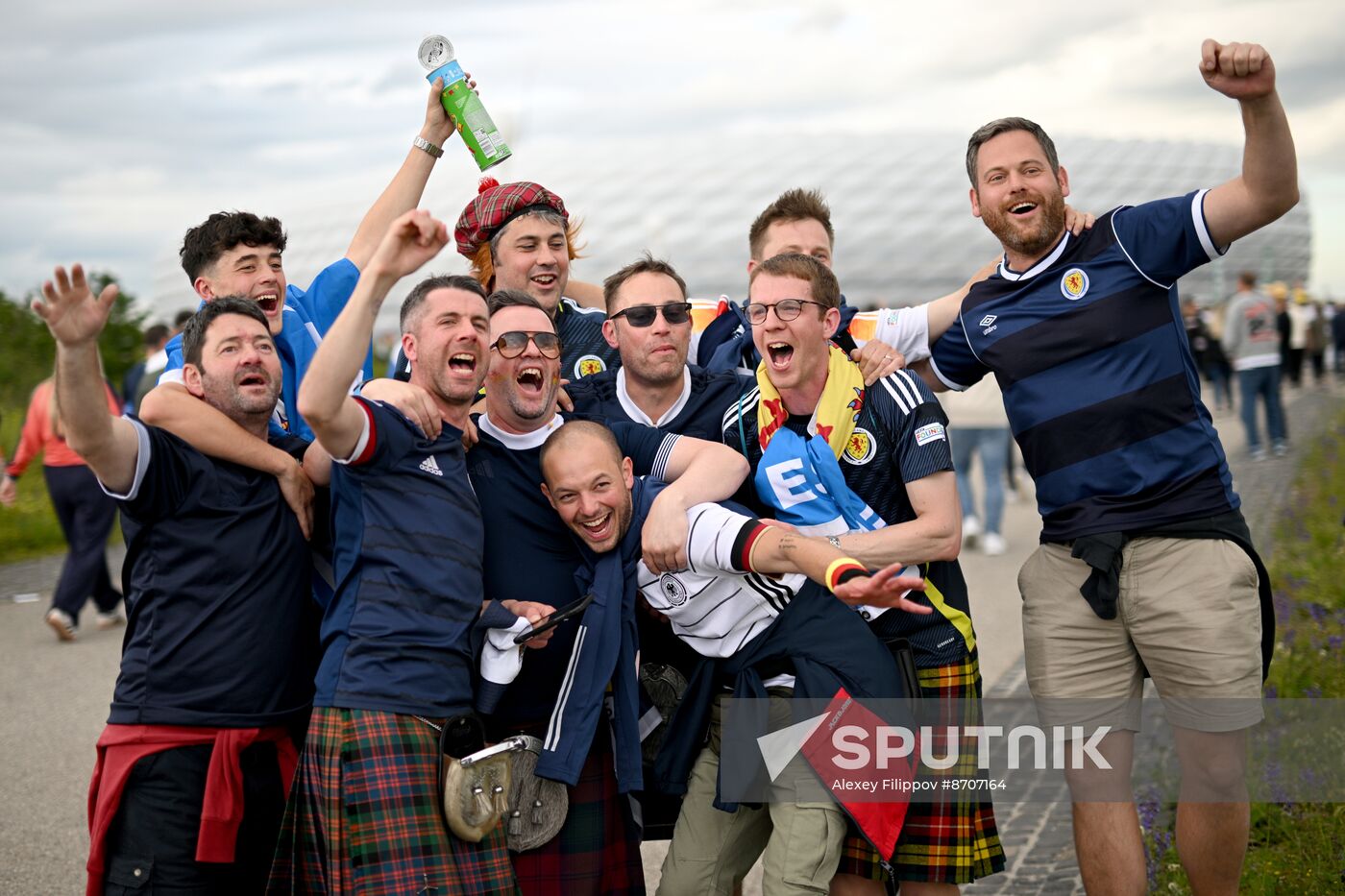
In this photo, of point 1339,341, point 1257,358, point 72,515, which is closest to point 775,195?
point 1339,341

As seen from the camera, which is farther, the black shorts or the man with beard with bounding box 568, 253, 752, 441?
the man with beard with bounding box 568, 253, 752, 441

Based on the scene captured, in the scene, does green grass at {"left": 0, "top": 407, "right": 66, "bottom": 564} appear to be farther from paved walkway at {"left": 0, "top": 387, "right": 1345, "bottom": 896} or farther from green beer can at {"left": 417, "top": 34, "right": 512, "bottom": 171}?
green beer can at {"left": 417, "top": 34, "right": 512, "bottom": 171}

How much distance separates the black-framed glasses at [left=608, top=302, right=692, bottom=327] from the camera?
435cm

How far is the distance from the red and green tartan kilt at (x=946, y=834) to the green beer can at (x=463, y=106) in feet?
7.67

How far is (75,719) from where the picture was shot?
759 cm

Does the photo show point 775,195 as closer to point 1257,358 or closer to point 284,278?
point 1257,358

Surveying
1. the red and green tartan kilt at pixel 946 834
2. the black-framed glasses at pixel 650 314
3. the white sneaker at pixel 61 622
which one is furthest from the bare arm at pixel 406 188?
the white sneaker at pixel 61 622

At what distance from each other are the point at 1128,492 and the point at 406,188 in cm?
273

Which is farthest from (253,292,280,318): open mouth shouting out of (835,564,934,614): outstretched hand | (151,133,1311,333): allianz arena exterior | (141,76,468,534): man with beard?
(151,133,1311,333): allianz arena exterior

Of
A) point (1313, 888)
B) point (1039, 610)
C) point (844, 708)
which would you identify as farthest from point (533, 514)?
point (1313, 888)

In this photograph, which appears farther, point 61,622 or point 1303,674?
point 61,622

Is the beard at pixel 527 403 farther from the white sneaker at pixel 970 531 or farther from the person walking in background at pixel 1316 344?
the person walking in background at pixel 1316 344

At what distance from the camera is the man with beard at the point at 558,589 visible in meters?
3.64

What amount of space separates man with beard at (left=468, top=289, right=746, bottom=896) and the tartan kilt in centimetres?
38
